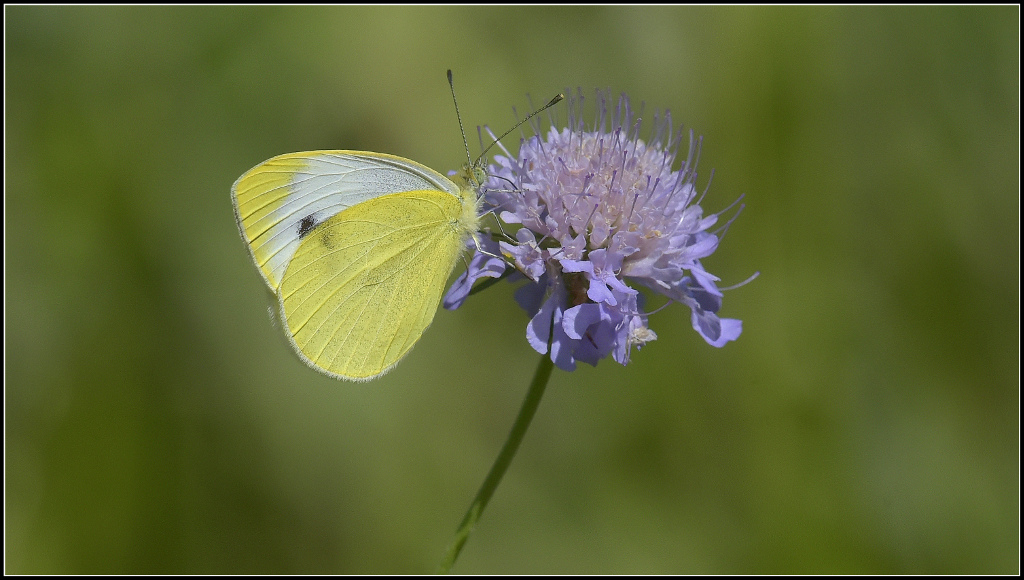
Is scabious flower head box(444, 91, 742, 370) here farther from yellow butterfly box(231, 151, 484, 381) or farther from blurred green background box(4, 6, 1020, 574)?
blurred green background box(4, 6, 1020, 574)

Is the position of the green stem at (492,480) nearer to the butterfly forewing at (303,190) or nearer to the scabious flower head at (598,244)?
the scabious flower head at (598,244)

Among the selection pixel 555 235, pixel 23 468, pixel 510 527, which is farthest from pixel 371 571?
pixel 555 235

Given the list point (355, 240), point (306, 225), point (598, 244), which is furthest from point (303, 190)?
point (598, 244)

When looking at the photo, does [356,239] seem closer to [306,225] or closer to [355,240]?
[355,240]

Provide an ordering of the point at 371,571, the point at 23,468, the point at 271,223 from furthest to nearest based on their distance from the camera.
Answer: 1. the point at 371,571
2. the point at 23,468
3. the point at 271,223

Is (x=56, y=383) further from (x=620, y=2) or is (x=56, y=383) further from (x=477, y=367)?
(x=620, y=2)

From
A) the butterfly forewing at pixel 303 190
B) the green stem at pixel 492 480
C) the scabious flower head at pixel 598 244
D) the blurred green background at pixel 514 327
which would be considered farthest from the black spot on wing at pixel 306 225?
the blurred green background at pixel 514 327
